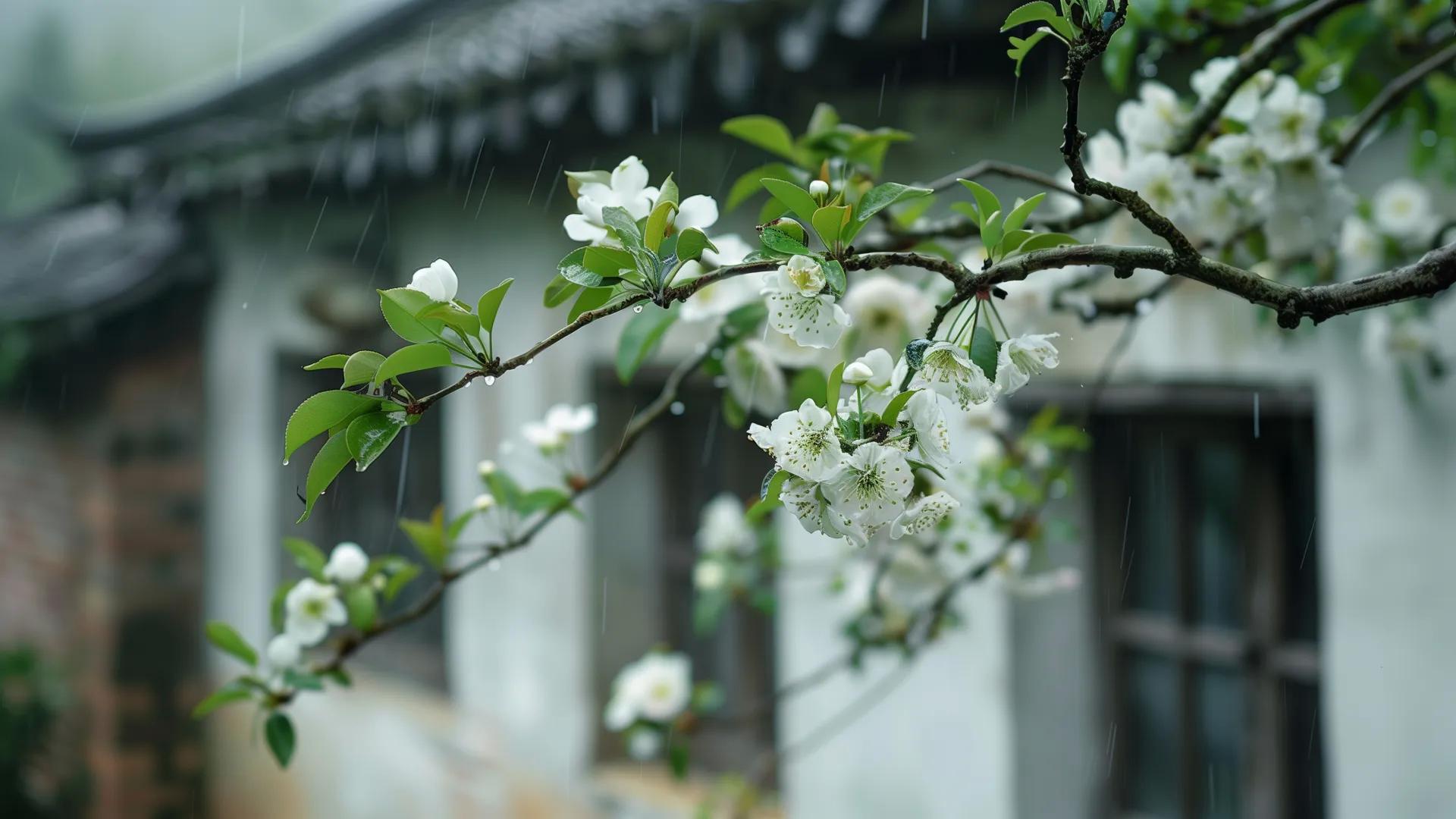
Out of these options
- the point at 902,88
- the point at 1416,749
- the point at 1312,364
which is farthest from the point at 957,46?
the point at 1416,749

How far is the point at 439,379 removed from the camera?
3.48 m

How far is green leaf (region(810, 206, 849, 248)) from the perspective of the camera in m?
0.66

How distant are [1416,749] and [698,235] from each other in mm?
1410

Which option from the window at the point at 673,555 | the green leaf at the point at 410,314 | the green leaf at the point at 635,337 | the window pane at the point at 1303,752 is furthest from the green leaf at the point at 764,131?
the window at the point at 673,555

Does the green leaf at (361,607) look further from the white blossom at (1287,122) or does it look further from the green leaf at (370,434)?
the white blossom at (1287,122)

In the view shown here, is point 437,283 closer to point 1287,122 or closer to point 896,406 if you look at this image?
point 896,406

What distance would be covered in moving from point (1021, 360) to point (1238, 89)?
1.89ft

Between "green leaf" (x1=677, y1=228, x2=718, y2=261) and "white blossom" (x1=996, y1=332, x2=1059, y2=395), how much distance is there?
187 mm

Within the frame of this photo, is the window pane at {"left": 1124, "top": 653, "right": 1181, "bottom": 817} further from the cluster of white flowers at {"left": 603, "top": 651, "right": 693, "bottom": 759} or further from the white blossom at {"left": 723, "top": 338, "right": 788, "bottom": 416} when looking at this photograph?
the white blossom at {"left": 723, "top": 338, "right": 788, "bottom": 416}

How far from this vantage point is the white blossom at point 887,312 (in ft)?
3.82

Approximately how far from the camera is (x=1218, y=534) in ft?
6.14

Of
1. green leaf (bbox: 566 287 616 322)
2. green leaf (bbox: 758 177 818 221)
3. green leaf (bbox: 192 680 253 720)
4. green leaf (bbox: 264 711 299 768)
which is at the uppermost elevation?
Result: green leaf (bbox: 758 177 818 221)

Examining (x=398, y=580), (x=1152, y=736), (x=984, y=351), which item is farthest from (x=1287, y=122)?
(x=1152, y=736)

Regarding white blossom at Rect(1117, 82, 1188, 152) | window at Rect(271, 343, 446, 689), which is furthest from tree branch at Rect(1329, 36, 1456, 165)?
window at Rect(271, 343, 446, 689)
